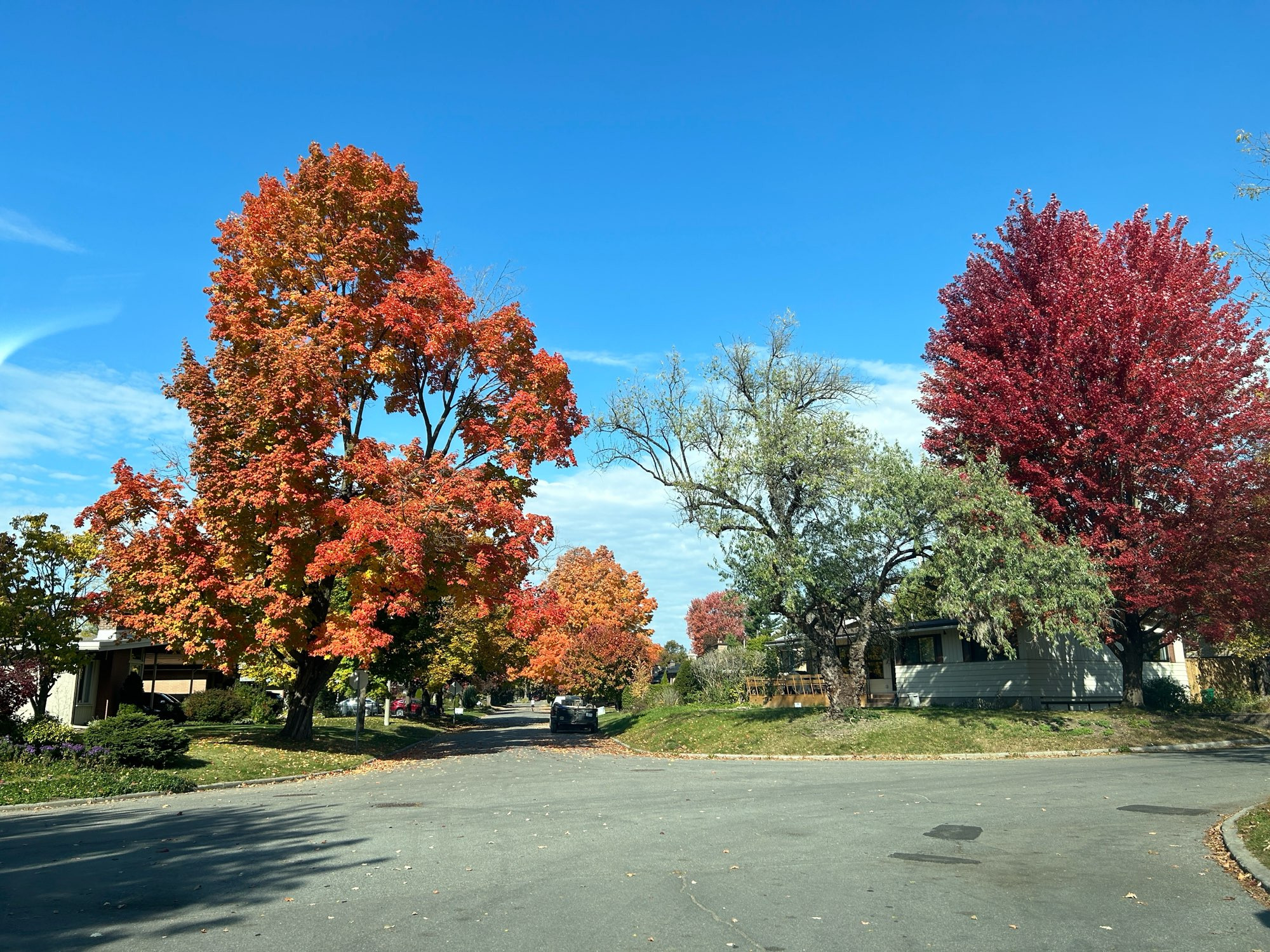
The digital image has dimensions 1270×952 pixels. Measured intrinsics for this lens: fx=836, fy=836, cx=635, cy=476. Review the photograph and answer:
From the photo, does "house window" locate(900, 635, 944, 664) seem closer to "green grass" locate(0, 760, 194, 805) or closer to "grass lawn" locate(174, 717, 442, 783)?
"grass lawn" locate(174, 717, 442, 783)

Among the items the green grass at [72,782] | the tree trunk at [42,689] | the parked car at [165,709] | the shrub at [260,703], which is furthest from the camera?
the shrub at [260,703]

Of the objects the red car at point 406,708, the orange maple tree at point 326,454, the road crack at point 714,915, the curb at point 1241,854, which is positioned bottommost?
the red car at point 406,708

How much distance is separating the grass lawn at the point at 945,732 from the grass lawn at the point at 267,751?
1009 cm

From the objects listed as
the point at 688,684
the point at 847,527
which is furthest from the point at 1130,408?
the point at 688,684

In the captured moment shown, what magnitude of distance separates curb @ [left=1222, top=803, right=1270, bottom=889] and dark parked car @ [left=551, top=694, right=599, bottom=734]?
3076 centimetres

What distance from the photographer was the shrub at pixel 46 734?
1850cm

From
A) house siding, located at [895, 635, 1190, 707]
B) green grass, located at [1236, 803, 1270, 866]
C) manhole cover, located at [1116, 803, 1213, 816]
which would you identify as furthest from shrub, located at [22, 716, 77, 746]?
house siding, located at [895, 635, 1190, 707]

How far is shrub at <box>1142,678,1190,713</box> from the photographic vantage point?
100 ft

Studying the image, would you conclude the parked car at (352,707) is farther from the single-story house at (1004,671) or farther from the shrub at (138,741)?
the shrub at (138,741)

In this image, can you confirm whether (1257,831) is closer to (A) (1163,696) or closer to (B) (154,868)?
(B) (154,868)

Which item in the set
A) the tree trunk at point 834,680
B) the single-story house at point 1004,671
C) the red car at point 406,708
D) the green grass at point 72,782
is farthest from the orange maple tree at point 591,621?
the green grass at point 72,782

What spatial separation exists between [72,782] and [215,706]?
2154 cm

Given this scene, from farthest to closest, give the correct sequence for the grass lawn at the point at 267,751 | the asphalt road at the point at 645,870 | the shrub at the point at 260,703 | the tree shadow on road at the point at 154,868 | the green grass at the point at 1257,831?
1. the shrub at the point at 260,703
2. the grass lawn at the point at 267,751
3. the green grass at the point at 1257,831
4. the tree shadow on road at the point at 154,868
5. the asphalt road at the point at 645,870

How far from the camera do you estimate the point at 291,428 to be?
22.6 metres
